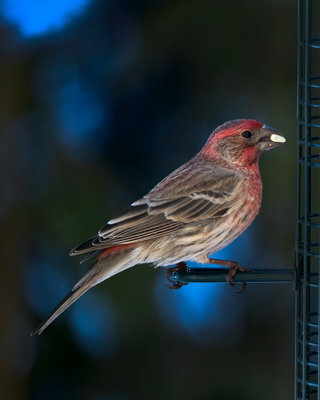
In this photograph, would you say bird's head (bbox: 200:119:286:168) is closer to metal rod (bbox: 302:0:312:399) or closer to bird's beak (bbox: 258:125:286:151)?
bird's beak (bbox: 258:125:286:151)

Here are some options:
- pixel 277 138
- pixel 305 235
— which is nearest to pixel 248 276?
pixel 305 235

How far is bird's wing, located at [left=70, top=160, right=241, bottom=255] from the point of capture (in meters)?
5.94

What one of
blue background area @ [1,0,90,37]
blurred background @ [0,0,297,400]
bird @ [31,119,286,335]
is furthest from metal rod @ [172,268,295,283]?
blue background area @ [1,0,90,37]

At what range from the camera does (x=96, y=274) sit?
5.77m

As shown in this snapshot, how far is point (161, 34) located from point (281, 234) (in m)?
1.72

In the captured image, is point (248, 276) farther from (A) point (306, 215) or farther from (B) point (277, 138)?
(B) point (277, 138)

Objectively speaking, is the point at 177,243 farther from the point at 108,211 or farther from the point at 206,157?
the point at 108,211

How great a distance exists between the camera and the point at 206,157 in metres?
6.27

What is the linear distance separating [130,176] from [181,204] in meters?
1.27

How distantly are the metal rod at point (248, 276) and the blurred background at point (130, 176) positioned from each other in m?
1.92

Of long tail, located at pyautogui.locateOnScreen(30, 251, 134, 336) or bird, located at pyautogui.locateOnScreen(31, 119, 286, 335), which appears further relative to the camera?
bird, located at pyautogui.locateOnScreen(31, 119, 286, 335)

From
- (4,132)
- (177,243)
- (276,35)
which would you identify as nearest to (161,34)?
(276,35)

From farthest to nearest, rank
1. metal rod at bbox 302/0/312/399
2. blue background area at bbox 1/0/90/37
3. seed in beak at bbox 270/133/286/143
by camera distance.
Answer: blue background area at bbox 1/0/90/37, seed in beak at bbox 270/133/286/143, metal rod at bbox 302/0/312/399

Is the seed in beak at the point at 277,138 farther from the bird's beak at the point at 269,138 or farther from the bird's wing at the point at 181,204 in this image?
the bird's wing at the point at 181,204
